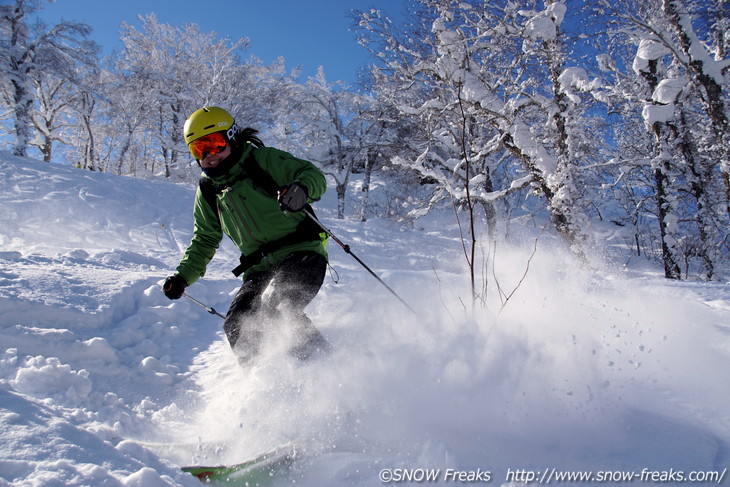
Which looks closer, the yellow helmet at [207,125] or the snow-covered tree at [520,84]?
the yellow helmet at [207,125]

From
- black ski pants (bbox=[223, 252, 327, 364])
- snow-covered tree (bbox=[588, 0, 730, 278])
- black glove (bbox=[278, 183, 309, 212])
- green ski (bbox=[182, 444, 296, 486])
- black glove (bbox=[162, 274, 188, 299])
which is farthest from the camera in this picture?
snow-covered tree (bbox=[588, 0, 730, 278])

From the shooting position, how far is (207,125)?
319cm

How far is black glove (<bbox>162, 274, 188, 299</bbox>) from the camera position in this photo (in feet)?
10.9

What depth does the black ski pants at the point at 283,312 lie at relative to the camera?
310 cm

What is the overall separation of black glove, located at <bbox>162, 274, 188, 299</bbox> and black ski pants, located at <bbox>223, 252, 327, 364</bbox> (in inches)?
19.9

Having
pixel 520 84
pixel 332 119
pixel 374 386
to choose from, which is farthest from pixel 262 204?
pixel 332 119

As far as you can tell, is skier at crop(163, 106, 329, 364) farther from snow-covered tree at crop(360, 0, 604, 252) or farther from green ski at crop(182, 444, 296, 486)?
snow-covered tree at crop(360, 0, 604, 252)

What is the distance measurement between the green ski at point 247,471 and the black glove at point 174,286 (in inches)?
64.0

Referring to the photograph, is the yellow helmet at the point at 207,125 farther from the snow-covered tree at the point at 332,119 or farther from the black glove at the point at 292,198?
the snow-covered tree at the point at 332,119

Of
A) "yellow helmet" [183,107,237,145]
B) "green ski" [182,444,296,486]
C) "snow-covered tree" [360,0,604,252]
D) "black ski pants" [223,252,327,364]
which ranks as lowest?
"green ski" [182,444,296,486]

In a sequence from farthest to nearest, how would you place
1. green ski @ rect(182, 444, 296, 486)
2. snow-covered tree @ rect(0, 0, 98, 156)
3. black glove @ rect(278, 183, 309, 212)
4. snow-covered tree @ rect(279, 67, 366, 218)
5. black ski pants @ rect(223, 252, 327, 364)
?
snow-covered tree @ rect(279, 67, 366, 218), snow-covered tree @ rect(0, 0, 98, 156), black ski pants @ rect(223, 252, 327, 364), black glove @ rect(278, 183, 309, 212), green ski @ rect(182, 444, 296, 486)

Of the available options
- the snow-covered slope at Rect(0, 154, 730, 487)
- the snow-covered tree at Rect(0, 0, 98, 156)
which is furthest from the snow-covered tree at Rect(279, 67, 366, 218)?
the snow-covered slope at Rect(0, 154, 730, 487)

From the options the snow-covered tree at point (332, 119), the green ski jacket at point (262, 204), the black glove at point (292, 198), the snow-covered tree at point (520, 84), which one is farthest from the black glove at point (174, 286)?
the snow-covered tree at point (332, 119)

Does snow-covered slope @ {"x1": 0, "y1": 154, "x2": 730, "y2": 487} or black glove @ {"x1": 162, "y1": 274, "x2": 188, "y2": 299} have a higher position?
black glove @ {"x1": 162, "y1": 274, "x2": 188, "y2": 299}
